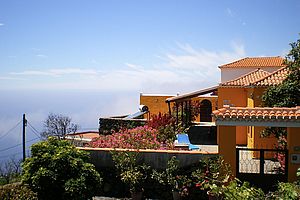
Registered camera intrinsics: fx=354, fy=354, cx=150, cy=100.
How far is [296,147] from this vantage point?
13406mm

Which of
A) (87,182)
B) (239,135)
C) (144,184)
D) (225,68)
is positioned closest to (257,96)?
(239,135)

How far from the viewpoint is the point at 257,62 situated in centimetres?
3422

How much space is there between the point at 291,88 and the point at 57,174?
10648mm

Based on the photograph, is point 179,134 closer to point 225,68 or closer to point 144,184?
point 144,184

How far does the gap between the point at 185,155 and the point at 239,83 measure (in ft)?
31.7

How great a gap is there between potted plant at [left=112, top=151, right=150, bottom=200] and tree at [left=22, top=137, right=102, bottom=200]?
6.56 feet

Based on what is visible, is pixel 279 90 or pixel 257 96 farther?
pixel 257 96

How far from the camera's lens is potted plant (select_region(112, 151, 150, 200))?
1361 centimetres

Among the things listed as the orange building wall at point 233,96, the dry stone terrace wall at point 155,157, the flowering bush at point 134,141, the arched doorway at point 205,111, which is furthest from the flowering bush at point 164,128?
the arched doorway at point 205,111

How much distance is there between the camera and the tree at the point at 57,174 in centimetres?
1104

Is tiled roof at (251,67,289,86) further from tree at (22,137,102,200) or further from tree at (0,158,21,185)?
tree at (0,158,21,185)

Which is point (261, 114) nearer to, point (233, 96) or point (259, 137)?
point (259, 137)

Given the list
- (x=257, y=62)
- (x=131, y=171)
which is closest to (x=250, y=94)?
(x=131, y=171)

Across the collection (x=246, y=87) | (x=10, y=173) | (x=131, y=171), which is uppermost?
(x=246, y=87)
